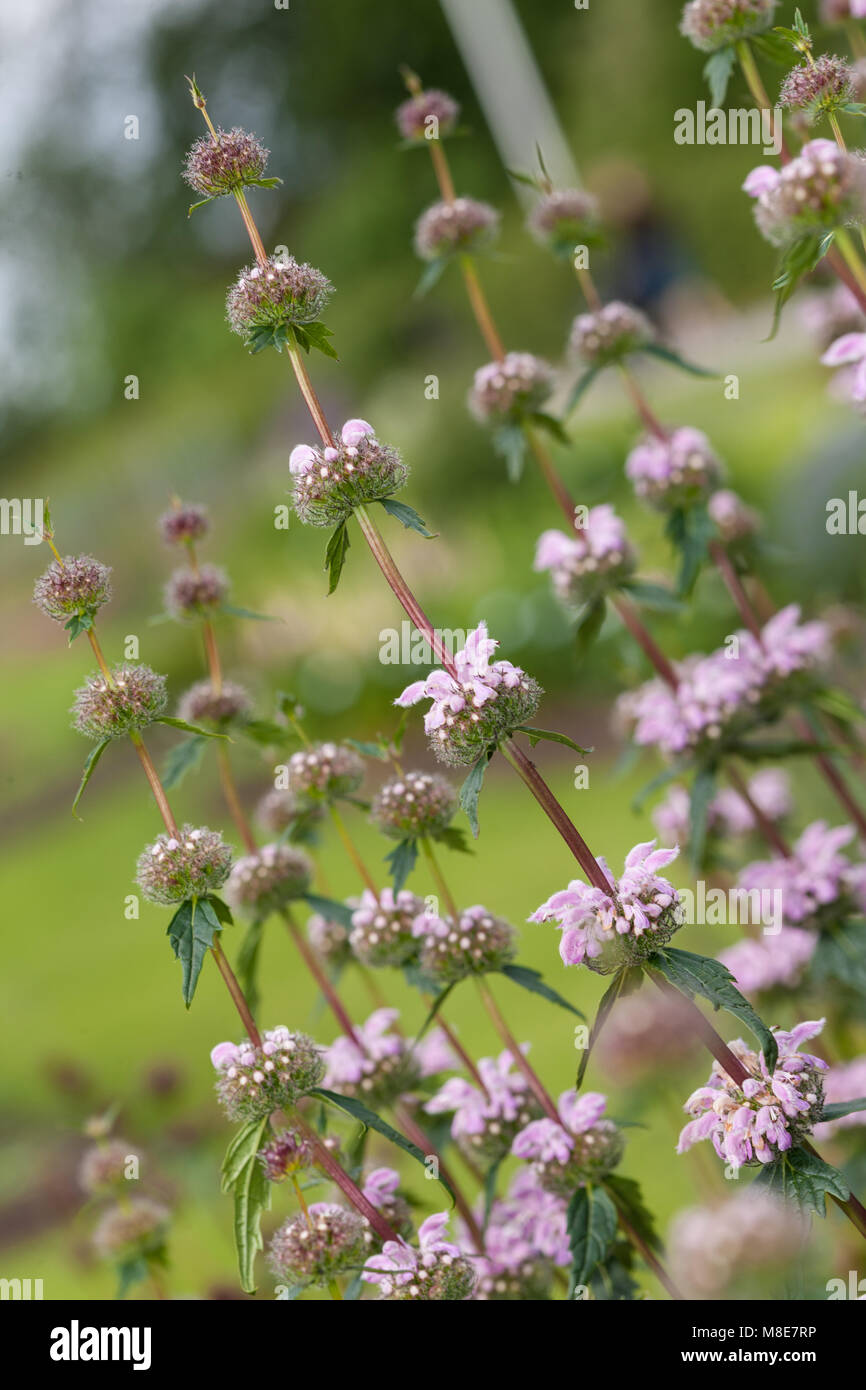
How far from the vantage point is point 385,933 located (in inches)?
44.7

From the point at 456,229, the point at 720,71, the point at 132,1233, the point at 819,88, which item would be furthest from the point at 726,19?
the point at 132,1233

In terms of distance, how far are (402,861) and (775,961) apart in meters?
0.52

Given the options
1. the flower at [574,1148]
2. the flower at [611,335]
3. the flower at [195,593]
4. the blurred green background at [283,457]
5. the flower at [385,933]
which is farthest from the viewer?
the blurred green background at [283,457]

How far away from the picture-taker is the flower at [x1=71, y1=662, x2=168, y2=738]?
0.92 m

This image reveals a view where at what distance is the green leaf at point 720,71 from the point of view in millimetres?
1096

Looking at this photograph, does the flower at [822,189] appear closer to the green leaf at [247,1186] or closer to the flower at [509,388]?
the flower at [509,388]

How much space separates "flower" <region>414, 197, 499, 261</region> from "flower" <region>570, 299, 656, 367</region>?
0.15 meters

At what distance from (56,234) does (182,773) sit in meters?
9.72

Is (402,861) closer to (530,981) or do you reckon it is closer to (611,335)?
(530,981)

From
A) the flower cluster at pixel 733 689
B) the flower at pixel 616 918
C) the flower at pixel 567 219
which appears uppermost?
the flower at pixel 567 219

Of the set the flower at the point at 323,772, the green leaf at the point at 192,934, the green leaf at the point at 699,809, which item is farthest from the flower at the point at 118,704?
the green leaf at the point at 699,809

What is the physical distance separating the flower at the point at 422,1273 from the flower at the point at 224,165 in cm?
76
